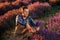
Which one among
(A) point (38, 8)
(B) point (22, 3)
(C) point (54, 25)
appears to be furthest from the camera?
(B) point (22, 3)

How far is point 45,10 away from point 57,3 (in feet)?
5.79

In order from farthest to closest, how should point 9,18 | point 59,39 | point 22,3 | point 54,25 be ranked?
point 22,3
point 9,18
point 54,25
point 59,39

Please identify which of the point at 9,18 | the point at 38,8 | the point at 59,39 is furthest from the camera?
the point at 38,8

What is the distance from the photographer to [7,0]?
12594 millimetres

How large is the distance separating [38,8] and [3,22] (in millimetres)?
2827

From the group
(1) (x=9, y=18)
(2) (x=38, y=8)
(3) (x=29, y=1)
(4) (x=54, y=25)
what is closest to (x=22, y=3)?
(3) (x=29, y=1)

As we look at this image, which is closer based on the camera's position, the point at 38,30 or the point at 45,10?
the point at 38,30

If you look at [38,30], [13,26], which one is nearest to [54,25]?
[38,30]

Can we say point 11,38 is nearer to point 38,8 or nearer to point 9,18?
point 9,18

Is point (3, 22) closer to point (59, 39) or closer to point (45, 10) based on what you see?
point (59, 39)

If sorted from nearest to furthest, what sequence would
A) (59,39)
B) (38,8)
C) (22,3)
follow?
1. (59,39)
2. (38,8)
3. (22,3)

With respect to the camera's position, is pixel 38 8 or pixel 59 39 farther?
pixel 38 8

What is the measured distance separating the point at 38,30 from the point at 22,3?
4.74 metres

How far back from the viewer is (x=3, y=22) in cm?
849
